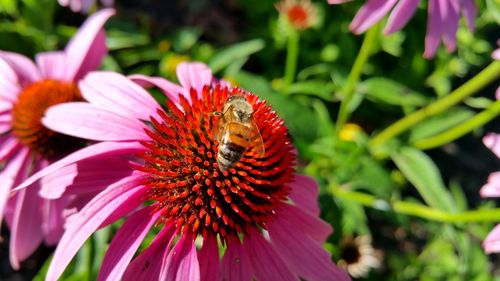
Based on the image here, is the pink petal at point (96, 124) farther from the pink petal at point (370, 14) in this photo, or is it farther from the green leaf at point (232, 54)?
the green leaf at point (232, 54)

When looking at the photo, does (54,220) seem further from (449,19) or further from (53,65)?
(449,19)

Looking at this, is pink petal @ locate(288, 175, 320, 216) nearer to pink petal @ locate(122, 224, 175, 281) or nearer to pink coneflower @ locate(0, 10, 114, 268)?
pink petal @ locate(122, 224, 175, 281)

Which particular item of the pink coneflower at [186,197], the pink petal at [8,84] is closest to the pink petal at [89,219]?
the pink coneflower at [186,197]

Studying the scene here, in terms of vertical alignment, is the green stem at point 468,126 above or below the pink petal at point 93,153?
below

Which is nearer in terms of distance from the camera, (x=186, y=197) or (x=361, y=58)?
(x=186, y=197)

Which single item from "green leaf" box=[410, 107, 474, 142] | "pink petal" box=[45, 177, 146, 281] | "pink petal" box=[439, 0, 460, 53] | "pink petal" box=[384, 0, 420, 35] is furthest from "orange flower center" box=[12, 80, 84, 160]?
"green leaf" box=[410, 107, 474, 142]

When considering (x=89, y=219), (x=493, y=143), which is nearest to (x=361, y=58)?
(x=493, y=143)
